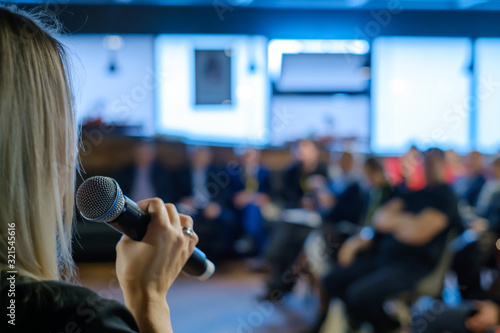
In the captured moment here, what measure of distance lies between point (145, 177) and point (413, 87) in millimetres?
4189

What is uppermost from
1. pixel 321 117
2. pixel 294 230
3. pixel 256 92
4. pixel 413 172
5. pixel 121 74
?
pixel 121 74

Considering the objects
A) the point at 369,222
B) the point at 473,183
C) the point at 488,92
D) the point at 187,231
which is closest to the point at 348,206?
the point at 369,222

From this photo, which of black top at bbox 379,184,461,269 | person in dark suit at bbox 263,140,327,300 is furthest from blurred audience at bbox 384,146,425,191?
person in dark suit at bbox 263,140,327,300

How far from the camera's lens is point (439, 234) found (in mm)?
2518

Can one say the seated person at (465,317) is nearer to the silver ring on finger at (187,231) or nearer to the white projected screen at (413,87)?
the silver ring on finger at (187,231)

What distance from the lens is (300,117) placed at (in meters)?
6.69

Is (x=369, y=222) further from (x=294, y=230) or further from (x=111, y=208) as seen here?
(x=111, y=208)

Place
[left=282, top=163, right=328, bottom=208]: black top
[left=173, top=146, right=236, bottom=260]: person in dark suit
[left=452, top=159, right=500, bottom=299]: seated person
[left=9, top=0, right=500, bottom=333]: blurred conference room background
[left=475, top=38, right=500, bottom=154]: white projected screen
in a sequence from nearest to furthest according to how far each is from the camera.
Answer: [left=452, top=159, right=500, bottom=299]: seated person → [left=282, top=163, right=328, bottom=208]: black top → [left=173, top=146, right=236, bottom=260]: person in dark suit → [left=9, top=0, right=500, bottom=333]: blurred conference room background → [left=475, top=38, right=500, bottom=154]: white projected screen

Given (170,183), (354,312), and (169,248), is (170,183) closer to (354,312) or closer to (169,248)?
(354,312)

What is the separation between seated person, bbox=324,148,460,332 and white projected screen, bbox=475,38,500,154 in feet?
16.3

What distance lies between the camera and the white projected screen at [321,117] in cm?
667

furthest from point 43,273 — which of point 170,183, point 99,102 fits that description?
point 99,102

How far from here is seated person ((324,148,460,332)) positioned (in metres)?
2.52

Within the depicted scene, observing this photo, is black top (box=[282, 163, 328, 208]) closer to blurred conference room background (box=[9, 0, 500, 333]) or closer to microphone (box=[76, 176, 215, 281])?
blurred conference room background (box=[9, 0, 500, 333])
